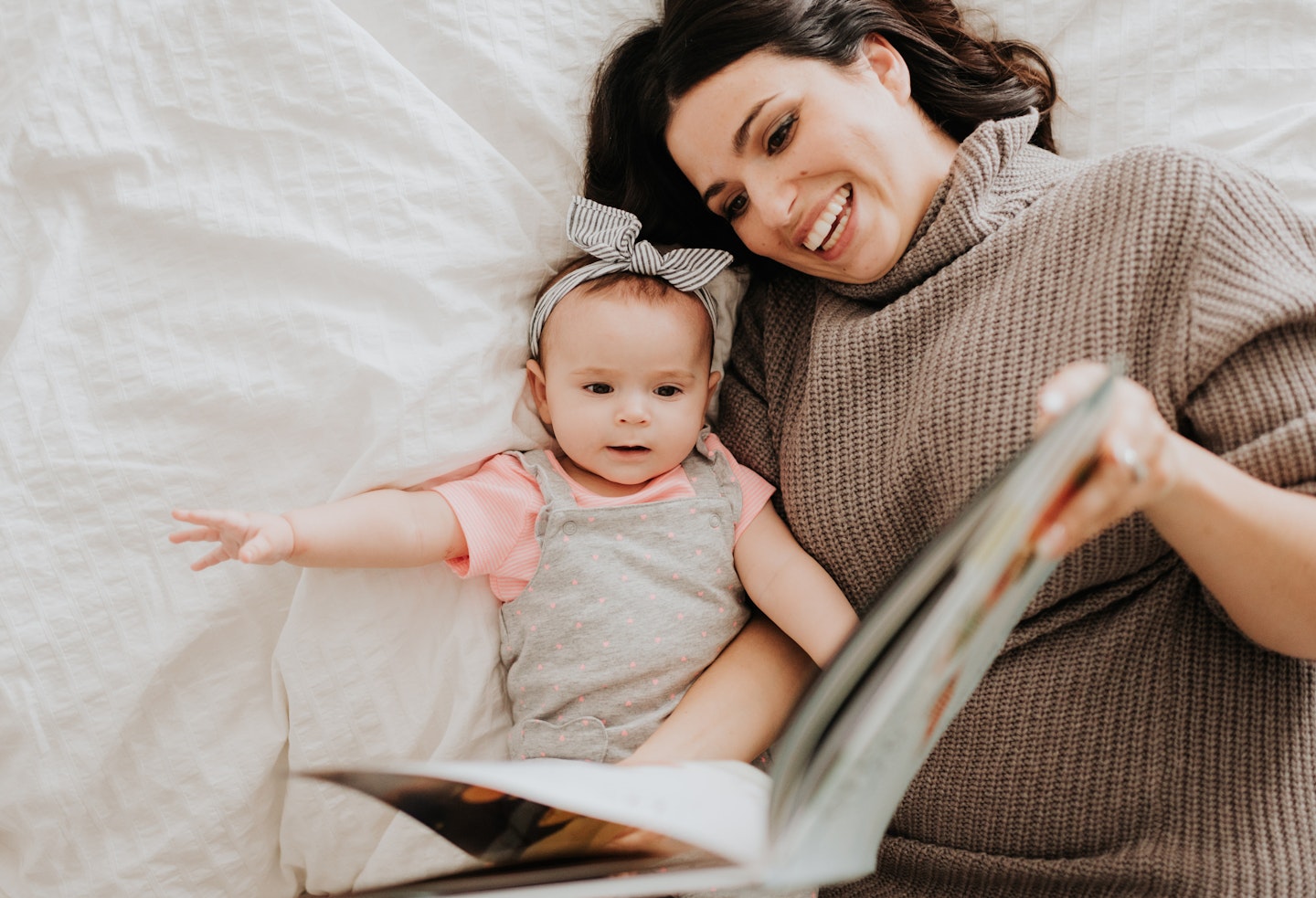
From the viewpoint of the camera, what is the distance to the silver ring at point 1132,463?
59 centimetres

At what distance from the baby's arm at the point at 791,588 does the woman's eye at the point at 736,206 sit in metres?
0.38

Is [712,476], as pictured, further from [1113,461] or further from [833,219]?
[1113,461]

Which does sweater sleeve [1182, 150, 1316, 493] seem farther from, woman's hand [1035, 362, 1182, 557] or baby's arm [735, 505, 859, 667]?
baby's arm [735, 505, 859, 667]

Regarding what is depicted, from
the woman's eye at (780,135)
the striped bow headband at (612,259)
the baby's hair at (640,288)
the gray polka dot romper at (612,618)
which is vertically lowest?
the gray polka dot romper at (612,618)

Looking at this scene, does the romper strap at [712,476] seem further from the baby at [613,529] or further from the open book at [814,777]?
the open book at [814,777]

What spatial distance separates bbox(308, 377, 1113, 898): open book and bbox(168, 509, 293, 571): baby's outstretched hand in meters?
0.30

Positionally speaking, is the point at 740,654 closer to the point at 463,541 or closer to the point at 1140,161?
the point at 463,541

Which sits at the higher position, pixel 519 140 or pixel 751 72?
pixel 751 72

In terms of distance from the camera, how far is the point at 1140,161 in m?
0.99

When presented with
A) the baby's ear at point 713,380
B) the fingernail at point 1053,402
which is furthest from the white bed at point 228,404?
the fingernail at point 1053,402

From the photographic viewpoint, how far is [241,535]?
99 cm

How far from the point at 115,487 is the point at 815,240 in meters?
0.87

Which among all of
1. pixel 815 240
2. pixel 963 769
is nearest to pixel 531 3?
pixel 815 240

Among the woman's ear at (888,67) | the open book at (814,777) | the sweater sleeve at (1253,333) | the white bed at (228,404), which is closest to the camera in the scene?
the open book at (814,777)
